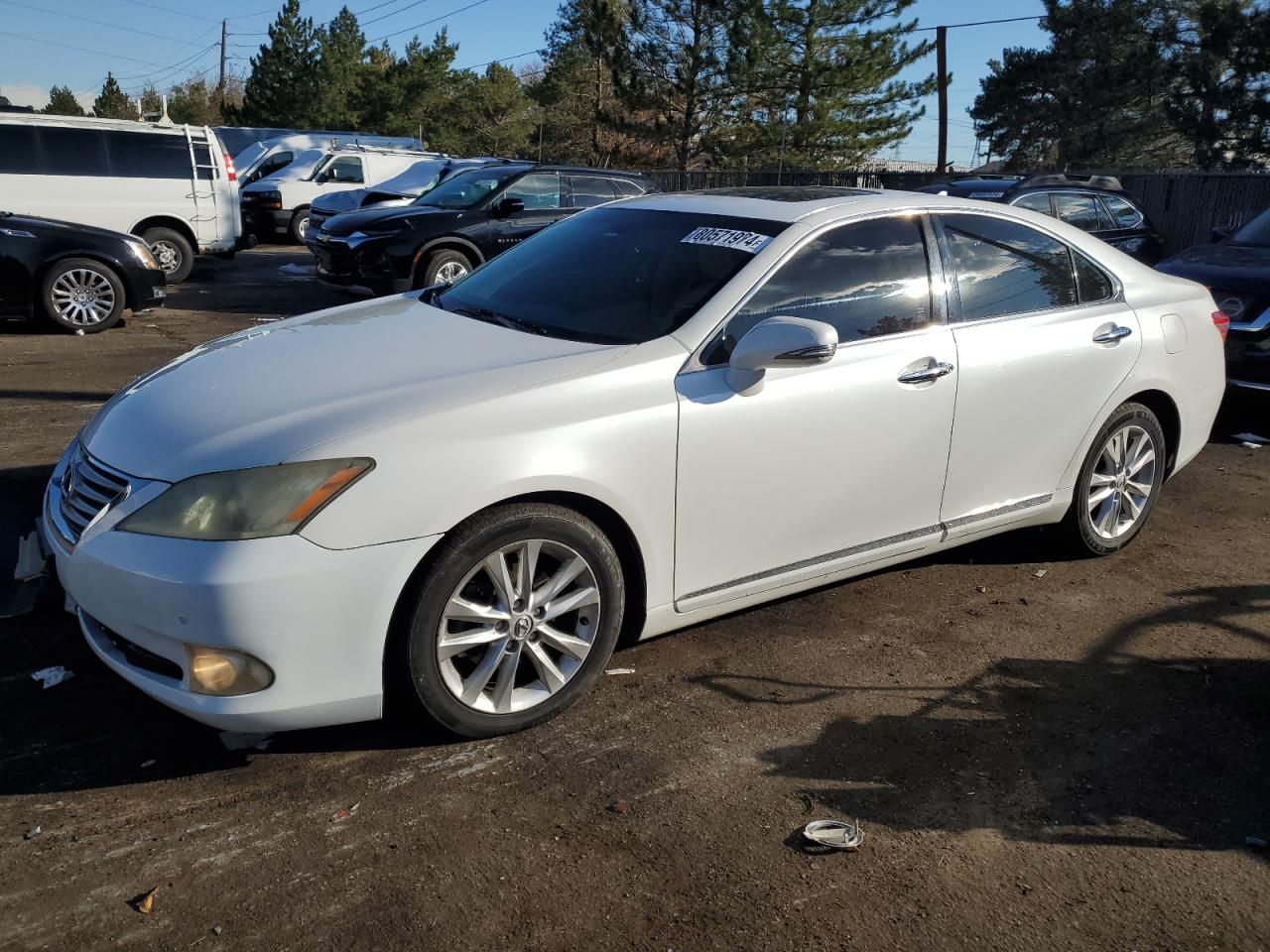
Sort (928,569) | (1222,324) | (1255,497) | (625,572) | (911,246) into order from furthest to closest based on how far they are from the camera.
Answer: (1255,497), (1222,324), (928,569), (911,246), (625,572)

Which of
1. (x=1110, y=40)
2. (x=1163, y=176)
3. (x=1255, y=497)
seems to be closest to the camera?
(x=1255, y=497)

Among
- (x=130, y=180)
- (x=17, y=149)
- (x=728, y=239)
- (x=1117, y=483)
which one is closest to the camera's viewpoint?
(x=728, y=239)

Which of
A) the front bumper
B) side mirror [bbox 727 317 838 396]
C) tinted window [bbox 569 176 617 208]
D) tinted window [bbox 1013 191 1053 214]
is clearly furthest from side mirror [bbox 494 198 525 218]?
the front bumper

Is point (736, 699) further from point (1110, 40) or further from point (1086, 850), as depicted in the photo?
point (1110, 40)

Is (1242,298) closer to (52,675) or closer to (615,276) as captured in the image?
(615,276)

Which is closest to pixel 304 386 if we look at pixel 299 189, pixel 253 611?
pixel 253 611

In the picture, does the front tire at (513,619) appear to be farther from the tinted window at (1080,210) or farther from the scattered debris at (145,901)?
the tinted window at (1080,210)

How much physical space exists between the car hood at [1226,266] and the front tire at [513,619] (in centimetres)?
674

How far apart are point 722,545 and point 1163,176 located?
Result: 56.6 feet

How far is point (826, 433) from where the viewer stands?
3.81m

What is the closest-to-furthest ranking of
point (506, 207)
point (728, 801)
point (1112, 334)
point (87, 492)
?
1. point (728, 801)
2. point (87, 492)
3. point (1112, 334)
4. point (506, 207)

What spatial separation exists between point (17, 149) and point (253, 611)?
44.0 ft

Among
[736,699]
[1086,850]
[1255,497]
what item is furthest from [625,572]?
[1255,497]

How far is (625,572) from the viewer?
3.56 meters
